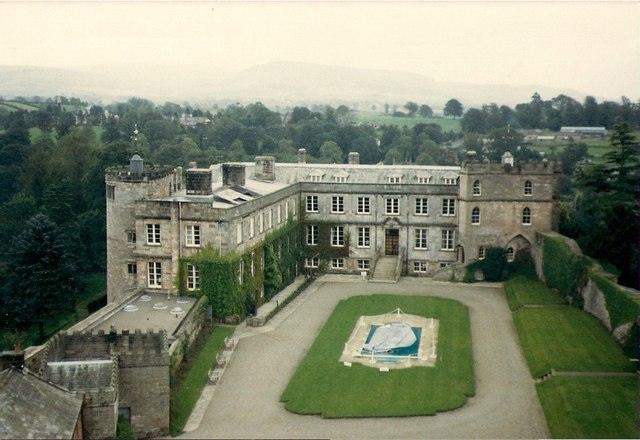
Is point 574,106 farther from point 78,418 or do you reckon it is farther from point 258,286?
point 78,418

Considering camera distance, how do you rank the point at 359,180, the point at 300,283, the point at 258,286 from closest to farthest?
the point at 258,286, the point at 300,283, the point at 359,180

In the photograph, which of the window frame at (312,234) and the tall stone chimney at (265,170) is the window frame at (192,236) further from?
the window frame at (312,234)

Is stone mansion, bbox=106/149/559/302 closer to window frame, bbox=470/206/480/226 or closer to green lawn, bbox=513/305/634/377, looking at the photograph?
window frame, bbox=470/206/480/226

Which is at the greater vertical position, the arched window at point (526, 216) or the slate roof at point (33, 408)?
the arched window at point (526, 216)

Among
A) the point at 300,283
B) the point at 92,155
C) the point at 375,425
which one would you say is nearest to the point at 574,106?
the point at 92,155

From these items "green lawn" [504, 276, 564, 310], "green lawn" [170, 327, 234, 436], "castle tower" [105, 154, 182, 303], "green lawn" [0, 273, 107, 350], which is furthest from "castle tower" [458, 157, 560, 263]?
"green lawn" [0, 273, 107, 350]

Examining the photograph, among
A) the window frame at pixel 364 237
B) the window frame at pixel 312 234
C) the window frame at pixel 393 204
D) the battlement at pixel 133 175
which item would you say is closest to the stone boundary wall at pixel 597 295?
the window frame at pixel 393 204
